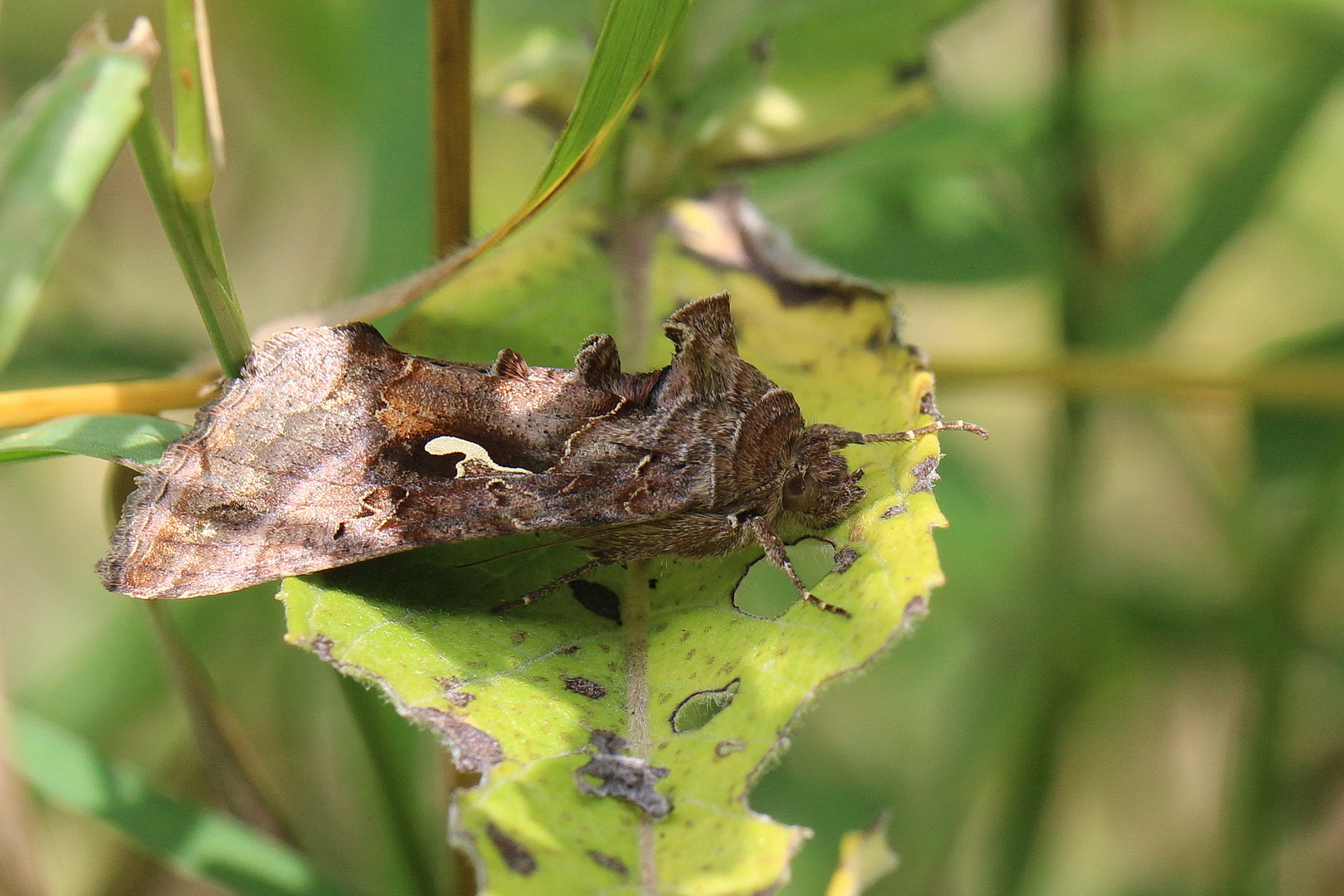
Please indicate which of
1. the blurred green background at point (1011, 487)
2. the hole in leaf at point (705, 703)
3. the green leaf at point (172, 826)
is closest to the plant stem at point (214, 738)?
A: the green leaf at point (172, 826)

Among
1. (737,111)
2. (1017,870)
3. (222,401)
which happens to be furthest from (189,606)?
(1017,870)

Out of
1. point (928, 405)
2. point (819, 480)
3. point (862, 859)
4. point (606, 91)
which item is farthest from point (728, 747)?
point (606, 91)

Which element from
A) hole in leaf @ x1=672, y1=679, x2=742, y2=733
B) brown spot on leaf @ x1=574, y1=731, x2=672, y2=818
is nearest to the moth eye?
hole in leaf @ x1=672, y1=679, x2=742, y2=733

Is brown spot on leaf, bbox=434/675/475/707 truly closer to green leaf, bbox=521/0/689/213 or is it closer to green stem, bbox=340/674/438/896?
green stem, bbox=340/674/438/896

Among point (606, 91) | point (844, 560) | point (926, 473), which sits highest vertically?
point (606, 91)

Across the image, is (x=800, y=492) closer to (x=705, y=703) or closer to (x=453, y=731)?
(x=705, y=703)

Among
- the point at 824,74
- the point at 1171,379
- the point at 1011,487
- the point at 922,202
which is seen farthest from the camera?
the point at 1011,487

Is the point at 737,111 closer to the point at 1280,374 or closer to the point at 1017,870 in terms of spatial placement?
the point at 1280,374
